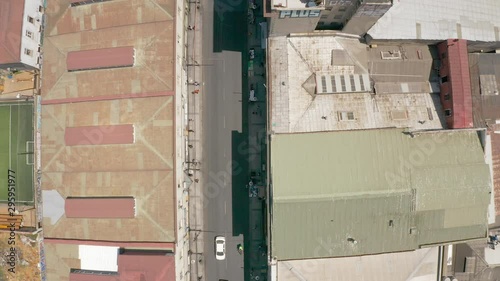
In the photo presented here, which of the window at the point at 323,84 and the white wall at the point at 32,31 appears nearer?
the window at the point at 323,84

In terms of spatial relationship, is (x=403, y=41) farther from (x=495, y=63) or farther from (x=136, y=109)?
(x=136, y=109)

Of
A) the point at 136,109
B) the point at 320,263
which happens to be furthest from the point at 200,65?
the point at 320,263

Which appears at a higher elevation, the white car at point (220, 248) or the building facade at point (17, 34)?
the building facade at point (17, 34)

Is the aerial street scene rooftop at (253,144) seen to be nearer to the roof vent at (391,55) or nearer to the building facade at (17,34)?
the roof vent at (391,55)

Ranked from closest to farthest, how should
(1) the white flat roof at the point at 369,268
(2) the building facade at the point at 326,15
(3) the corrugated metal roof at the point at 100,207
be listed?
(2) the building facade at the point at 326,15 → (1) the white flat roof at the point at 369,268 → (3) the corrugated metal roof at the point at 100,207

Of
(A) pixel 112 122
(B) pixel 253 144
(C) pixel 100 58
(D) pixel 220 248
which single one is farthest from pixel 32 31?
(D) pixel 220 248

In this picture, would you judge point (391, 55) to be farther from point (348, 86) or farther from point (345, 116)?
point (345, 116)

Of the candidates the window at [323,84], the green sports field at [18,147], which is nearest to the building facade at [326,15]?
the window at [323,84]
